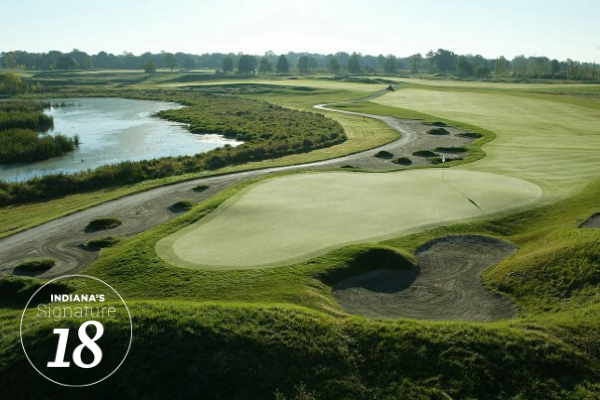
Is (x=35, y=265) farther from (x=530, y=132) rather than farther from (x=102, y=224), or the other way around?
(x=530, y=132)

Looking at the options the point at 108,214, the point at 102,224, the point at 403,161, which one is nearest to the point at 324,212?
the point at 102,224

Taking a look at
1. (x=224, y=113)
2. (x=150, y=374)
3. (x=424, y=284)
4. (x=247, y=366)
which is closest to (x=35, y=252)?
(x=150, y=374)

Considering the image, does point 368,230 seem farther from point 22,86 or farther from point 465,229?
point 22,86

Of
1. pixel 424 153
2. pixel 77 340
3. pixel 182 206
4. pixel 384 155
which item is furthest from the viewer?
pixel 424 153

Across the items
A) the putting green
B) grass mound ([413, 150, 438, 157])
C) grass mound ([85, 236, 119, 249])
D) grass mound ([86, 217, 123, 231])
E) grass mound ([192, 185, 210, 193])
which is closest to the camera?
the putting green

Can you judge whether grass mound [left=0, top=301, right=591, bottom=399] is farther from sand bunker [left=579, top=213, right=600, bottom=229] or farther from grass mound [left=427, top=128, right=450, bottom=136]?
grass mound [left=427, top=128, right=450, bottom=136]

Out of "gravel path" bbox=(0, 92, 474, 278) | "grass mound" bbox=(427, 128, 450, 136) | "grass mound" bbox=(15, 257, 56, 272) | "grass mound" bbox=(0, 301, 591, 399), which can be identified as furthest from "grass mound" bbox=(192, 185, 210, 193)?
"grass mound" bbox=(427, 128, 450, 136)
